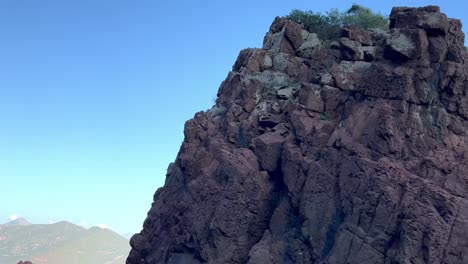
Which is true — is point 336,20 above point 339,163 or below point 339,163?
above

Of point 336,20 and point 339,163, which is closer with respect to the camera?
point 339,163

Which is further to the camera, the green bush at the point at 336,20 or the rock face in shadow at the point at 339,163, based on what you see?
the green bush at the point at 336,20

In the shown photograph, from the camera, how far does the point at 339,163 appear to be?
1359 inches

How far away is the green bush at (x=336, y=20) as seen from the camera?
161 ft

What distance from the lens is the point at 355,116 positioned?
36688mm

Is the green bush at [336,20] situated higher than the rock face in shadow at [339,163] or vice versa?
the green bush at [336,20]

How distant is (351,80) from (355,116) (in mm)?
4035

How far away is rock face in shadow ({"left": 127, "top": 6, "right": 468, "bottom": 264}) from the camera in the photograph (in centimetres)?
3028

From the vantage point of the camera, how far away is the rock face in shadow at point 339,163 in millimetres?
30281

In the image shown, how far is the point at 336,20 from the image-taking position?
52.0 meters

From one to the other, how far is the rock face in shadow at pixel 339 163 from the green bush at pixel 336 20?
299cm

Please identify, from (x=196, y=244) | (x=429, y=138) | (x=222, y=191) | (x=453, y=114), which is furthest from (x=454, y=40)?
(x=196, y=244)

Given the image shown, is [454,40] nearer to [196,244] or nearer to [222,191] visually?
[222,191]

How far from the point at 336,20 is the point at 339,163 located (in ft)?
72.3
